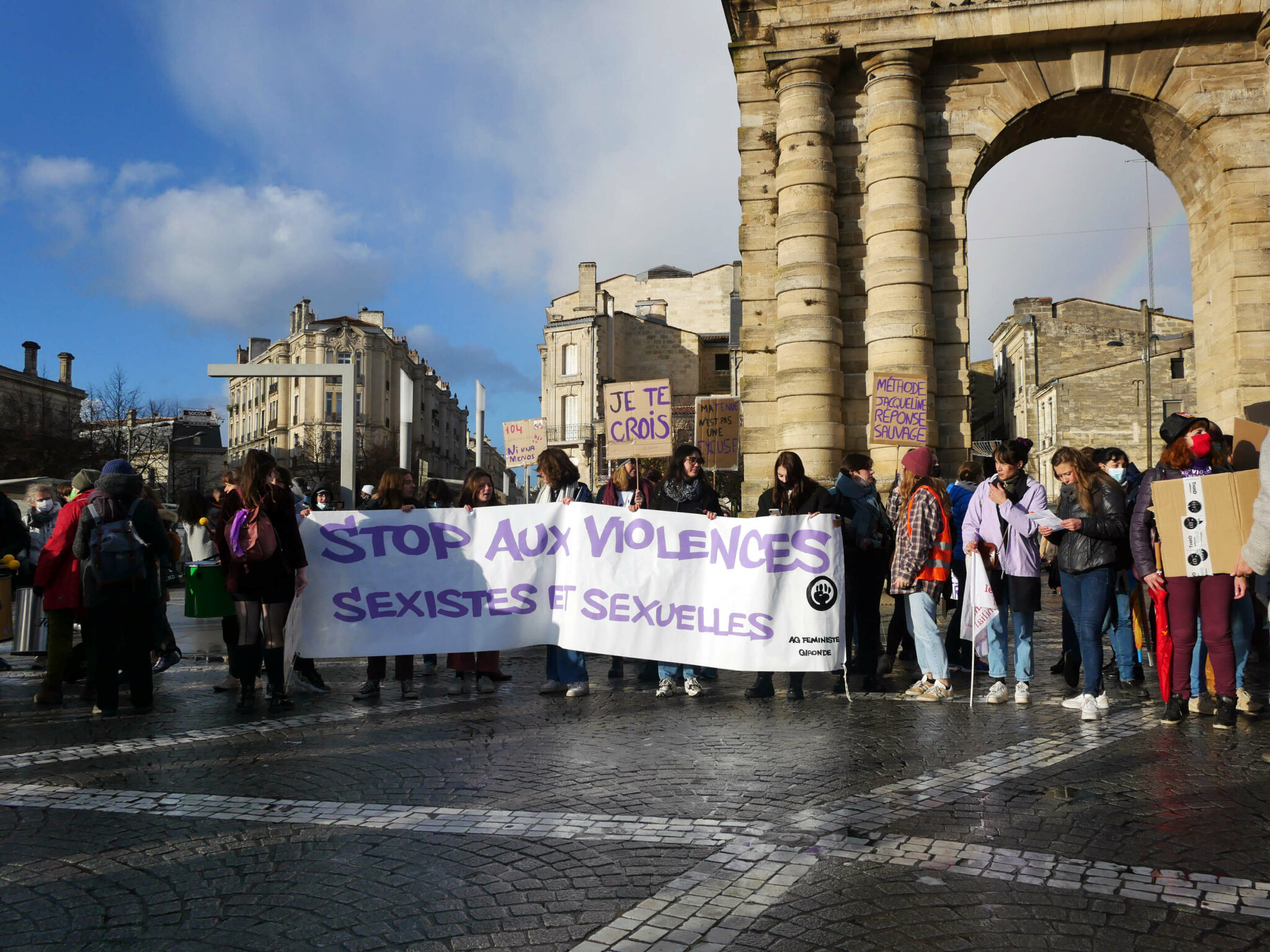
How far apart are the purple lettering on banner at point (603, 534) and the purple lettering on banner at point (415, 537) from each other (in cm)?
136

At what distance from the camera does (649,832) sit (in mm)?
4703

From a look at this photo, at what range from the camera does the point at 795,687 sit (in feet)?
28.0

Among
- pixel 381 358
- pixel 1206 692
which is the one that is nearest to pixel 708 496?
pixel 1206 692

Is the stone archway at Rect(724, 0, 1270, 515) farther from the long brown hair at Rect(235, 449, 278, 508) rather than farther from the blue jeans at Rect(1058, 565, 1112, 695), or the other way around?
the long brown hair at Rect(235, 449, 278, 508)

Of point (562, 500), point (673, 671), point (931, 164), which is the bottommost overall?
point (673, 671)

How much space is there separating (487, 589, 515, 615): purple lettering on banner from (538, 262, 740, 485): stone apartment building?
61.5 metres

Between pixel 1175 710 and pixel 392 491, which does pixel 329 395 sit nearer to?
pixel 392 491

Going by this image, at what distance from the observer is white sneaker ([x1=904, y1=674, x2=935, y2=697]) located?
847cm

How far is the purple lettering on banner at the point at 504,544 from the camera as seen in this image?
29.4ft

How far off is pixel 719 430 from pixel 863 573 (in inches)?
427

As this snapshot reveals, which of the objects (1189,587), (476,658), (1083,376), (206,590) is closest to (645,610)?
(476,658)

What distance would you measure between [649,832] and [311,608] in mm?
5040

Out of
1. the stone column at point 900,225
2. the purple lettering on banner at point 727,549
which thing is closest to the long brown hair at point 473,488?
the purple lettering on banner at point 727,549

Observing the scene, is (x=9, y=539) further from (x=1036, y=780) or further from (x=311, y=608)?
(x=1036, y=780)
